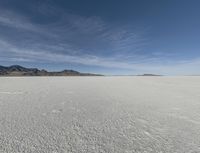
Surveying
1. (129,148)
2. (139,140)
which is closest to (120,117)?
(139,140)

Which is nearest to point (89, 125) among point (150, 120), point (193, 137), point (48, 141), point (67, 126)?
point (67, 126)

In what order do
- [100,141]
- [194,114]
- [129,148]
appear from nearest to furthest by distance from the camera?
[129,148]
[100,141]
[194,114]

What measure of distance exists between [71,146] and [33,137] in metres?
0.67

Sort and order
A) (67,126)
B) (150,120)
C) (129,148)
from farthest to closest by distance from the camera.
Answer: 1. (150,120)
2. (67,126)
3. (129,148)

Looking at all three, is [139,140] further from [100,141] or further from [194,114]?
[194,114]

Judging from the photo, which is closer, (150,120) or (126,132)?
(126,132)

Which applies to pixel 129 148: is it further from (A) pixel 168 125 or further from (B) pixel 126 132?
(A) pixel 168 125

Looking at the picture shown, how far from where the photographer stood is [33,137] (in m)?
2.26

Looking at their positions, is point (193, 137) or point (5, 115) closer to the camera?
point (193, 137)

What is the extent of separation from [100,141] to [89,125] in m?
0.69

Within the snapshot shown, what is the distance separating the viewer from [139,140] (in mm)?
2273

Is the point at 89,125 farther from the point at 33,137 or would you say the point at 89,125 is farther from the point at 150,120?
the point at 150,120

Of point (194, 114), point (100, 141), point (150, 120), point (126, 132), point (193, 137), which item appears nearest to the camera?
point (100, 141)

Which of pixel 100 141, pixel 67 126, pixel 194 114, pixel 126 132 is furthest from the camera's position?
pixel 194 114
